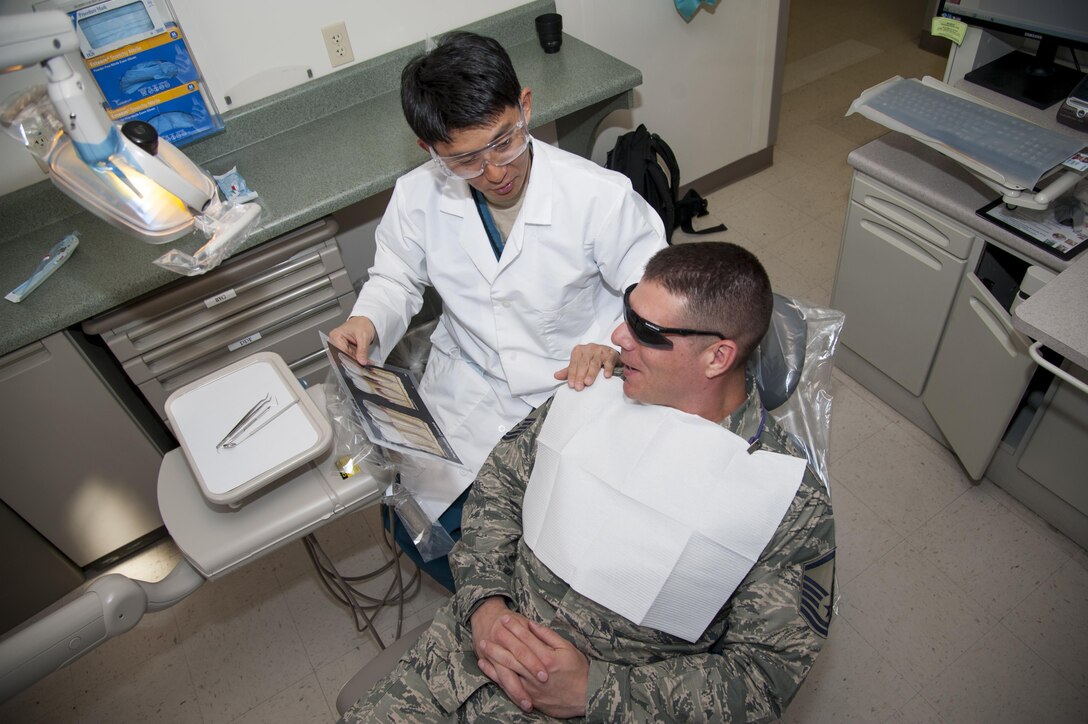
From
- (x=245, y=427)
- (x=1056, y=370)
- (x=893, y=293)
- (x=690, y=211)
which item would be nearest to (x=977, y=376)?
(x=893, y=293)

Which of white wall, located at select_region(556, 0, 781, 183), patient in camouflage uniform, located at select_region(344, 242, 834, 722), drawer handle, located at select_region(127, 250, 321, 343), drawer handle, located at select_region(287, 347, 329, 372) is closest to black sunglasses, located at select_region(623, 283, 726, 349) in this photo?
patient in camouflage uniform, located at select_region(344, 242, 834, 722)

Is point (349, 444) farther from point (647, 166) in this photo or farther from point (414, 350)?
point (647, 166)

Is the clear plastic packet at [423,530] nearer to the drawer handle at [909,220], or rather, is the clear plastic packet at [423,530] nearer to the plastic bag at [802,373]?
the plastic bag at [802,373]

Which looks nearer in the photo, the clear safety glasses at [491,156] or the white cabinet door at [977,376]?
the clear safety glasses at [491,156]

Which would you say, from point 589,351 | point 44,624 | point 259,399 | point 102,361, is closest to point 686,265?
point 589,351

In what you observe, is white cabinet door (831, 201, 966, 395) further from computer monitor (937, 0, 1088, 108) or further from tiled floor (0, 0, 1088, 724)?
computer monitor (937, 0, 1088, 108)

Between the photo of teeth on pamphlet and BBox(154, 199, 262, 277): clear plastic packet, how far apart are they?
36 centimetres

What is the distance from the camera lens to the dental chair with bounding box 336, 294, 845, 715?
4.55 ft

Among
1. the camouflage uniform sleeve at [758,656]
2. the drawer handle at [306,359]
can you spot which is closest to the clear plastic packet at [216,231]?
the camouflage uniform sleeve at [758,656]

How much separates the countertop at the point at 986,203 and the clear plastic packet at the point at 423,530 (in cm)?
127

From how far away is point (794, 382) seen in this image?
1.39m

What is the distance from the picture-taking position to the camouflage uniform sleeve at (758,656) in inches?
45.0

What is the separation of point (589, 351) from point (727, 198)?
2149 millimetres

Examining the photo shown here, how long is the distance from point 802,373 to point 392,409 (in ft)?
2.70
